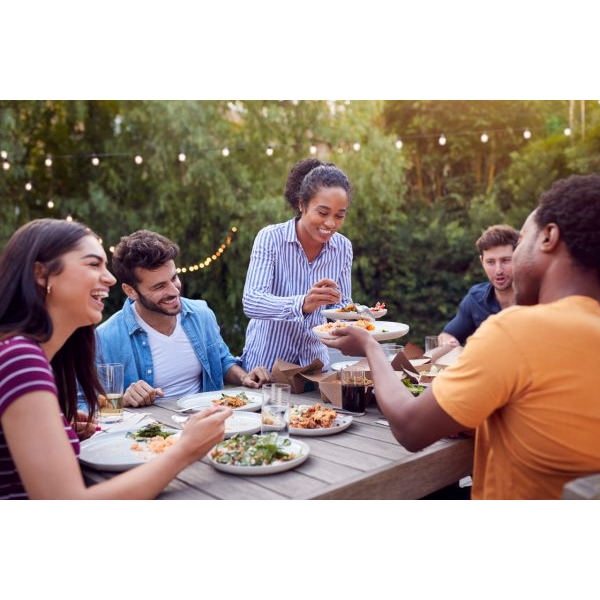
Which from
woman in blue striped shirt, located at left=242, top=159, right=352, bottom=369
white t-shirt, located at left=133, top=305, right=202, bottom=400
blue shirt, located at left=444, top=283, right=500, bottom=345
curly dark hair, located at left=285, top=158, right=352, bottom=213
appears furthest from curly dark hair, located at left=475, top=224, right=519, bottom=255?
white t-shirt, located at left=133, top=305, right=202, bottom=400

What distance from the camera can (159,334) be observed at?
2709 millimetres

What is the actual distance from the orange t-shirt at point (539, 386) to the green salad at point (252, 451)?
49 centimetres

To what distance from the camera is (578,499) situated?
122 cm

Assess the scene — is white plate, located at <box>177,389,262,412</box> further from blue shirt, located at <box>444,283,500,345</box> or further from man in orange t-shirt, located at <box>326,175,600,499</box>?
blue shirt, located at <box>444,283,500,345</box>

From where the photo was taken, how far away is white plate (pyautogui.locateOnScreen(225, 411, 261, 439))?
1.85 m

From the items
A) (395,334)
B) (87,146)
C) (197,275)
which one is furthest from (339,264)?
(87,146)

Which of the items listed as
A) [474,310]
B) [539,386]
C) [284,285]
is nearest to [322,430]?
[539,386]

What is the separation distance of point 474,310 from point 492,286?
0.67 feet

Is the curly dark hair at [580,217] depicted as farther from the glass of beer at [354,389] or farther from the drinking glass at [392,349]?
the drinking glass at [392,349]

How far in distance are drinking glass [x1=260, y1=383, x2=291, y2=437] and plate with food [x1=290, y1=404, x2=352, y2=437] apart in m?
0.10

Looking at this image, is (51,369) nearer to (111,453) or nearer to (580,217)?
(111,453)

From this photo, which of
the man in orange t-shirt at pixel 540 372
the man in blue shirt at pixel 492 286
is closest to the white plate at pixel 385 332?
the man in orange t-shirt at pixel 540 372

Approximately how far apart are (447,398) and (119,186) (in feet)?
20.1

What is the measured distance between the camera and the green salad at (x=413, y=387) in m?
2.14
